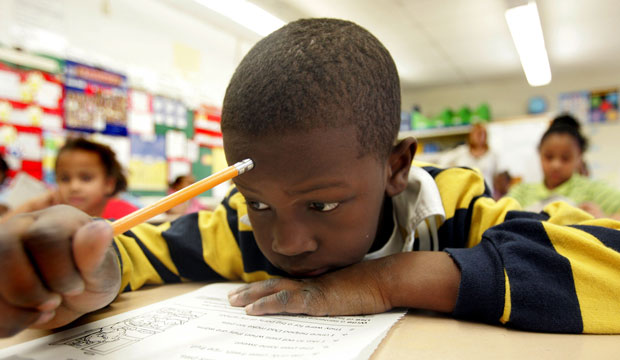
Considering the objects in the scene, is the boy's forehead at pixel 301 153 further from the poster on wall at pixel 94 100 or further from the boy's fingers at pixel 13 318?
the poster on wall at pixel 94 100

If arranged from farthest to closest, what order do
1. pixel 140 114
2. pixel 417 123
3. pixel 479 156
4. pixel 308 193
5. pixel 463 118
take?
1. pixel 417 123
2. pixel 463 118
3. pixel 479 156
4. pixel 140 114
5. pixel 308 193

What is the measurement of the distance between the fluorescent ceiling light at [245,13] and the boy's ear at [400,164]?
2095mm

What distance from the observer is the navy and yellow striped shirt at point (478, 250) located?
0.45 m

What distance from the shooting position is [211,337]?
0.39 metres

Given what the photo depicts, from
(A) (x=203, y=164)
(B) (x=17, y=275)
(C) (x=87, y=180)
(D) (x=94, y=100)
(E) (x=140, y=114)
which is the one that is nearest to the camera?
(B) (x=17, y=275)

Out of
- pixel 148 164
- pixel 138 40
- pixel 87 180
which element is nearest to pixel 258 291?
pixel 87 180

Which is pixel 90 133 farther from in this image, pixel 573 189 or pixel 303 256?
pixel 573 189

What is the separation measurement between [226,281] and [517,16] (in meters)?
2.88

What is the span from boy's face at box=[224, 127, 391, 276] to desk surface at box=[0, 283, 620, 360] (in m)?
0.13

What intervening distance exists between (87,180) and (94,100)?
0.90 metres

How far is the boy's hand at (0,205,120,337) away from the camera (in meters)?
0.28

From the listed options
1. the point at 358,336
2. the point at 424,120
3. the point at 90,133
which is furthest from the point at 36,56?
the point at 424,120

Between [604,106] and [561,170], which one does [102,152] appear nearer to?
[561,170]

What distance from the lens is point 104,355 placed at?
1.16ft
